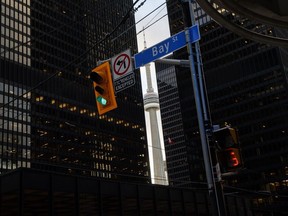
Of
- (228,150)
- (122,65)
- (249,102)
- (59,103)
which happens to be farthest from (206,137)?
(249,102)

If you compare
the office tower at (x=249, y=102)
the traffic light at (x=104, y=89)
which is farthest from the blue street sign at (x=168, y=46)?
the office tower at (x=249, y=102)

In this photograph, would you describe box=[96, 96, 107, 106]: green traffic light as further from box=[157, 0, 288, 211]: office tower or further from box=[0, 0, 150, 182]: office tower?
box=[157, 0, 288, 211]: office tower

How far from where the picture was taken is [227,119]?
441 ft

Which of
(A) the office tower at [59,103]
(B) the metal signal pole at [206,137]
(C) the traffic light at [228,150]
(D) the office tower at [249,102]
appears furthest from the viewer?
(D) the office tower at [249,102]

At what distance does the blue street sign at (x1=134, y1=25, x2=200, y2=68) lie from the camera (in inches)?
492

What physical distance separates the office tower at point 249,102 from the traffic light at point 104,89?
363ft

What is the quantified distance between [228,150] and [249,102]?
405 feet

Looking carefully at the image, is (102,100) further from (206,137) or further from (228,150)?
(228,150)

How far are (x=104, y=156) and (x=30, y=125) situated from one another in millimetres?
30706

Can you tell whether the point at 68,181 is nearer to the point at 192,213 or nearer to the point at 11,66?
the point at 192,213

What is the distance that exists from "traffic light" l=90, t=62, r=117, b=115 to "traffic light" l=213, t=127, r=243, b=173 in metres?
3.35

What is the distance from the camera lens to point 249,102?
129625 millimetres

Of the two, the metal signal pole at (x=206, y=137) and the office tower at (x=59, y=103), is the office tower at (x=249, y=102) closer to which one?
the office tower at (x=59, y=103)

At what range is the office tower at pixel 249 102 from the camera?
122625 mm
